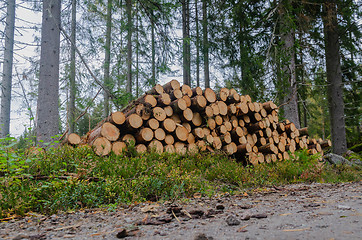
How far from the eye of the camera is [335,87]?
1045 centimetres

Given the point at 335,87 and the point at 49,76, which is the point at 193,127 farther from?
the point at 335,87

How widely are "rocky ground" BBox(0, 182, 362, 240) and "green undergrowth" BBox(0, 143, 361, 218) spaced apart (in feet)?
0.86

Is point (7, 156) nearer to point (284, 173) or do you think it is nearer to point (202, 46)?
point (284, 173)

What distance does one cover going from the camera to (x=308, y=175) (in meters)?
5.02

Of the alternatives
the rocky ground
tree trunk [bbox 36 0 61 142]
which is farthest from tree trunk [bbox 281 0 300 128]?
tree trunk [bbox 36 0 61 142]

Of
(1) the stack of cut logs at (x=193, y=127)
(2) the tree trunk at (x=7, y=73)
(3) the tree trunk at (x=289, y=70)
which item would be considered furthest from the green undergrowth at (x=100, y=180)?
(2) the tree trunk at (x=7, y=73)

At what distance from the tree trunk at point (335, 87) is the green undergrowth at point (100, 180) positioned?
20.2 ft

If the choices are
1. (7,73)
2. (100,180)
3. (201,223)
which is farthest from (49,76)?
(7,73)

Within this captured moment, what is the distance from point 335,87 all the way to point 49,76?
11.1 metres

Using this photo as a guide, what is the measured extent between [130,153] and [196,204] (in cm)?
261

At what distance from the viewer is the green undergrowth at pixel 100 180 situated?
8.75ft

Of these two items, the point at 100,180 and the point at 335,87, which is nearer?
the point at 100,180

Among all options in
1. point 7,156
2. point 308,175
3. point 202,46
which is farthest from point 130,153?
point 202,46

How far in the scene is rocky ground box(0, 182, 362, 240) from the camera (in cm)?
159
